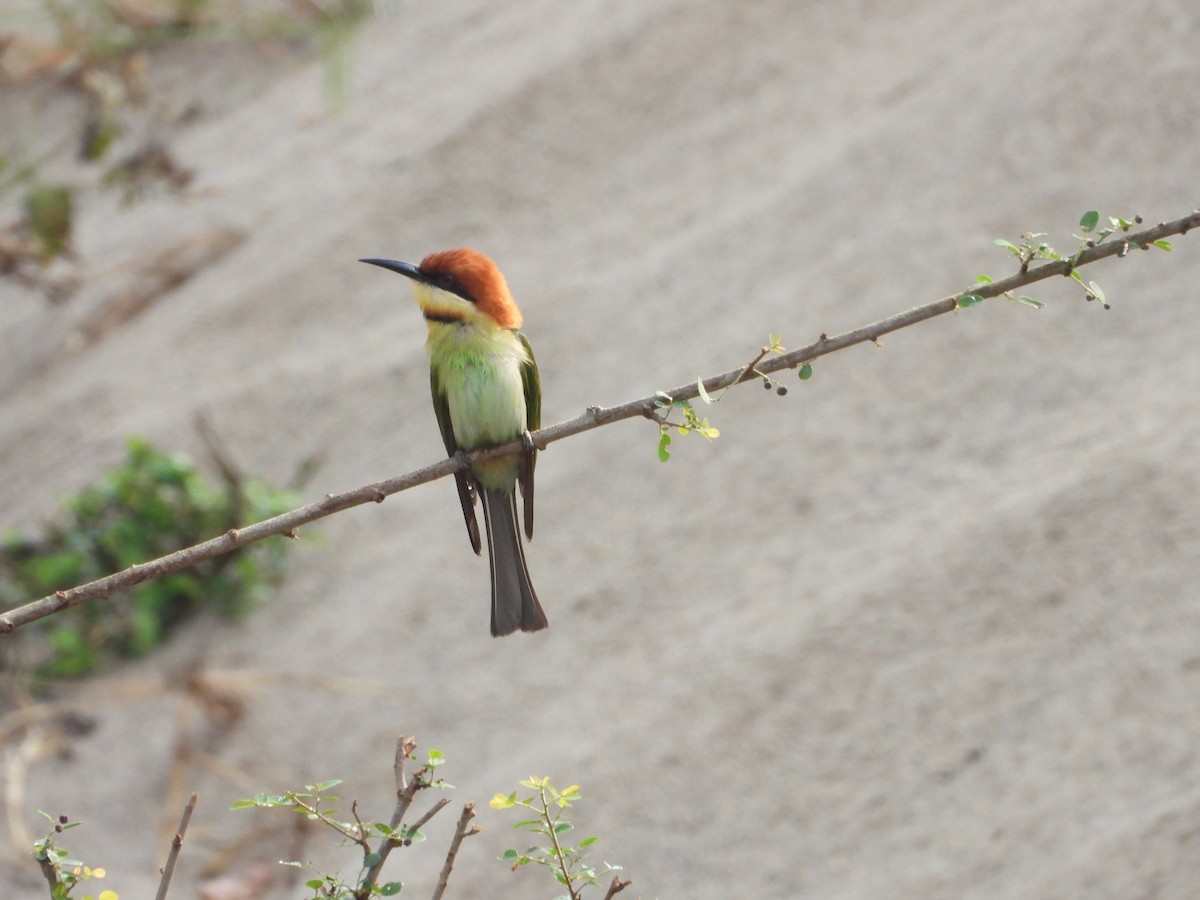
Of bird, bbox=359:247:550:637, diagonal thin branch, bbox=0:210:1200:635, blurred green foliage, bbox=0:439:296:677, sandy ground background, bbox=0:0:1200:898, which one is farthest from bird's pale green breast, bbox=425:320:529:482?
blurred green foliage, bbox=0:439:296:677

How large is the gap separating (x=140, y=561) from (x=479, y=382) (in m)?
2.26

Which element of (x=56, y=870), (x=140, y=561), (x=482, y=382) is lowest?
(x=56, y=870)

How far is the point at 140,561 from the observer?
5.01 meters

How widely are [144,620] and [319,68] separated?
391 cm

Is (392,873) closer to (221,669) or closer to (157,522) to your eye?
(221,669)

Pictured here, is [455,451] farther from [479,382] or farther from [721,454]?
[721,454]

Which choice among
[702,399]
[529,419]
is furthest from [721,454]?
[702,399]

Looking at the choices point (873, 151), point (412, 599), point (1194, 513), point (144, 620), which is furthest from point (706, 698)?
point (873, 151)

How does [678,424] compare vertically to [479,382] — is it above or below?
below

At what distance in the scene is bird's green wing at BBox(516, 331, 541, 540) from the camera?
326 cm

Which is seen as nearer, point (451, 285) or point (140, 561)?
point (451, 285)

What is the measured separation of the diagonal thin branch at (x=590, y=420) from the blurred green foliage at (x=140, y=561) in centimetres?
290

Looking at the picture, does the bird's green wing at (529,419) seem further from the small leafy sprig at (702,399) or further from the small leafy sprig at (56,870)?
the small leafy sprig at (56,870)

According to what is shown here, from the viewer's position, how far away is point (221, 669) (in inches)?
193
